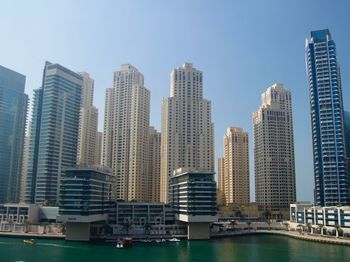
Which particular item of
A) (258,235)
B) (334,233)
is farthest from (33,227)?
(334,233)

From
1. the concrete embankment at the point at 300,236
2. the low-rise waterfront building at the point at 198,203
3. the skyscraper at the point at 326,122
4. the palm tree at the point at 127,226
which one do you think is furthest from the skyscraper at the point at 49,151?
the skyscraper at the point at 326,122

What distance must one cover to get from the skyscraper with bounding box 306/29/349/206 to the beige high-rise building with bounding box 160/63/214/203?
179ft

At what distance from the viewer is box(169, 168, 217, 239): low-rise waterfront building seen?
135250mm

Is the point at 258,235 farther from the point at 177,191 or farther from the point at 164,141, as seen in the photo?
the point at 164,141

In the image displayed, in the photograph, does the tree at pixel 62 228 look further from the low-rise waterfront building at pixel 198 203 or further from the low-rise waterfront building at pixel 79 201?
the low-rise waterfront building at pixel 198 203

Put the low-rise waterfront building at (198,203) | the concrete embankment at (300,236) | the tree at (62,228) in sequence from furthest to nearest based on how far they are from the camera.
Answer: the tree at (62,228) → the low-rise waterfront building at (198,203) → the concrete embankment at (300,236)

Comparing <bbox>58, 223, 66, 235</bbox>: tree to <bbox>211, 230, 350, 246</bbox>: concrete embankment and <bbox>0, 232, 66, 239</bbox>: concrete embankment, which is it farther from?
<bbox>211, 230, 350, 246</bbox>: concrete embankment

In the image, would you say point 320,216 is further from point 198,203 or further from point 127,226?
point 127,226

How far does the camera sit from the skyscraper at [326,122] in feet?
559

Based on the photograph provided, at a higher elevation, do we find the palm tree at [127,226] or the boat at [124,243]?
the palm tree at [127,226]

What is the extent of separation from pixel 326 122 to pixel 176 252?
111 metres

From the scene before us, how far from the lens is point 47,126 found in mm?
193375

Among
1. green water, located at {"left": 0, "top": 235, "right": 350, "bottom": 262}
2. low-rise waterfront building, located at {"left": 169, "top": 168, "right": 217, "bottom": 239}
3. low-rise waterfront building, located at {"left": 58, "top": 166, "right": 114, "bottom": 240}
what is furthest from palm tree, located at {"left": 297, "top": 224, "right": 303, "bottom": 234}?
low-rise waterfront building, located at {"left": 58, "top": 166, "right": 114, "bottom": 240}

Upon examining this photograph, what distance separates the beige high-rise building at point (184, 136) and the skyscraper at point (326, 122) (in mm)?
54544
